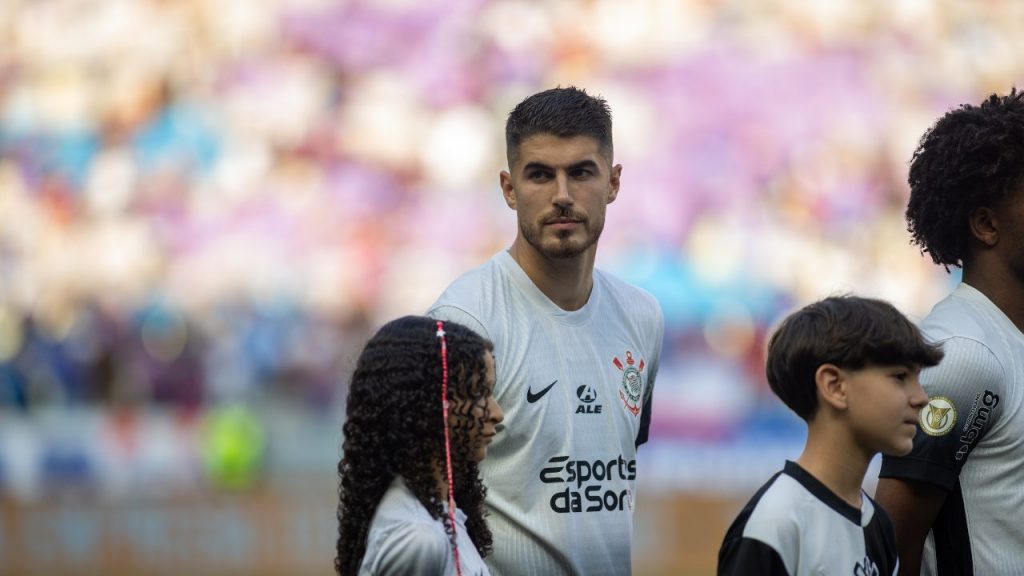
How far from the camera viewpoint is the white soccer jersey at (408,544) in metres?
2.93

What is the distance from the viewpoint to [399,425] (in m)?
3.12

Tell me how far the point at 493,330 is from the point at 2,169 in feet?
53.6

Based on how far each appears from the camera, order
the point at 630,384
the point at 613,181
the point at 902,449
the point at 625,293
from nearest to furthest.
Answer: the point at 902,449, the point at 630,384, the point at 613,181, the point at 625,293

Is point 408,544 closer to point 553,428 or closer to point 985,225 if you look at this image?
point 553,428

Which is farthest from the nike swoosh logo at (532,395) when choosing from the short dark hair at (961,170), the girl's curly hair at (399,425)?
the short dark hair at (961,170)

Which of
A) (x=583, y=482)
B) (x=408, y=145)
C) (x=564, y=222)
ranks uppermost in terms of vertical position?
(x=408, y=145)

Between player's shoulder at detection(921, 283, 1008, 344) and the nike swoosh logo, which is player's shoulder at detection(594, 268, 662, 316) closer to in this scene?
the nike swoosh logo

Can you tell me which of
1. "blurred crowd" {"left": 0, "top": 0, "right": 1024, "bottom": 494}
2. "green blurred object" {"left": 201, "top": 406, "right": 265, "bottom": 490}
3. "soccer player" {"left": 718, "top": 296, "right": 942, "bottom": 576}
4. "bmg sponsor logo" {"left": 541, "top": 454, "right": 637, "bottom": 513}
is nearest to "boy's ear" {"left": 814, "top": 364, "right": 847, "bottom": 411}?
"soccer player" {"left": 718, "top": 296, "right": 942, "bottom": 576}

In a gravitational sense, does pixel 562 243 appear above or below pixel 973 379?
above

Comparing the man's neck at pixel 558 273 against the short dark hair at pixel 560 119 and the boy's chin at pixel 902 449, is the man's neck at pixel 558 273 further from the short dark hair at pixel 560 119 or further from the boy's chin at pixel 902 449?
the boy's chin at pixel 902 449

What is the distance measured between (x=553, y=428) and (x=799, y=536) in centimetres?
87

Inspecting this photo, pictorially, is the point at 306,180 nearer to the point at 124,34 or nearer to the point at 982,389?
the point at 124,34

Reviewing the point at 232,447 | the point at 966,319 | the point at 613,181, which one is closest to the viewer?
the point at 966,319

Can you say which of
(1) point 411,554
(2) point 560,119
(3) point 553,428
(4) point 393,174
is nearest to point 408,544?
(1) point 411,554
